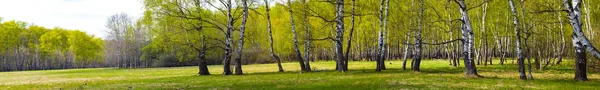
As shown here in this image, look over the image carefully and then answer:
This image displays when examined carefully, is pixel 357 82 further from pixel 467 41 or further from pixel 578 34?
pixel 578 34

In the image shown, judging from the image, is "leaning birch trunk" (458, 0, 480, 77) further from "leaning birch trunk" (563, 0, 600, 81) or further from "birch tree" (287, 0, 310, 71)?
"birch tree" (287, 0, 310, 71)

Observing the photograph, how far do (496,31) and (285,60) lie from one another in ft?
155

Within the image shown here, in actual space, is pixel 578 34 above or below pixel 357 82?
above

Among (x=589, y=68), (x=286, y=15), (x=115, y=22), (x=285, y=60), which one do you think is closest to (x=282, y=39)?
(x=286, y=15)

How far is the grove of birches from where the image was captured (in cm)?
2613

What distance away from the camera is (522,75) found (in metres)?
18.6

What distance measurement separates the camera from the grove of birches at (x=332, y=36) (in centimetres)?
2613

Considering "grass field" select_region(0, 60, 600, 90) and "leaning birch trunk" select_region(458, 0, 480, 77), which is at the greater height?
"leaning birch trunk" select_region(458, 0, 480, 77)

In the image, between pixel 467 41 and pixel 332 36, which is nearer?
pixel 467 41

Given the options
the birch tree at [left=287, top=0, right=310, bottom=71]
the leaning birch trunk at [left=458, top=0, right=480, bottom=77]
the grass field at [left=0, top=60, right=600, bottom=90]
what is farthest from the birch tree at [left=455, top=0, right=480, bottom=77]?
the birch tree at [left=287, top=0, right=310, bottom=71]

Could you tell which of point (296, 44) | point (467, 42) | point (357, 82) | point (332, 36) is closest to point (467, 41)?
point (467, 42)

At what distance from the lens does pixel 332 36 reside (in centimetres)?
5147

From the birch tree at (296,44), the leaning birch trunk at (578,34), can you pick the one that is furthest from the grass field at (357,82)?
the birch tree at (296,44)

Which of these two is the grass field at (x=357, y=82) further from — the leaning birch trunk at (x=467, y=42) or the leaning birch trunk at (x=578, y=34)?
the leaning birch trunk at (x=578, y=34)
